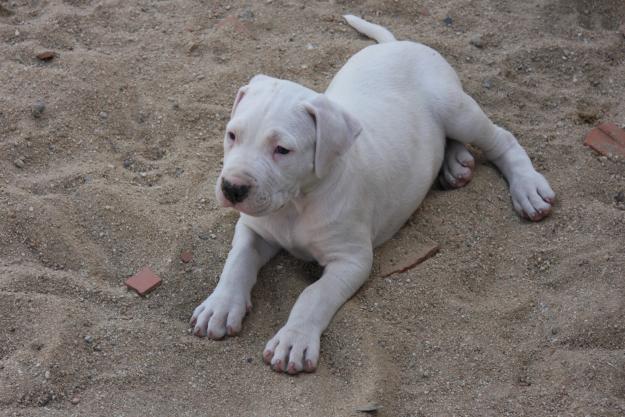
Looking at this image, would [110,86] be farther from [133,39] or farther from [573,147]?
[573,147]

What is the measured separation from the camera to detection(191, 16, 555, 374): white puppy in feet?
13.6

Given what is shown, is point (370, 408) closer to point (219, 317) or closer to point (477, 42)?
point (219, 317)

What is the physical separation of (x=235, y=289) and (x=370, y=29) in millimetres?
2877

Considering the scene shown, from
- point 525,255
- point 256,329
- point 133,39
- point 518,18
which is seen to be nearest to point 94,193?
point 256,329

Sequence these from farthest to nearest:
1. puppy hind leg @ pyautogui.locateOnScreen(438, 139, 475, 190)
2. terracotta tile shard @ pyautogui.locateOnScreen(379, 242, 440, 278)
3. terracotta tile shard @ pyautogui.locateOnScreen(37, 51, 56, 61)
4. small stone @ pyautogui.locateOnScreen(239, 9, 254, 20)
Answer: small stone @ pyautogui.locateOnScreen(239, 9, 254, 20), terracotta tile shard @ pyautogui.locateOnScreen(37, 51, 56, 61), puppy hind leg @ pyautogui.locateOnScreen(438, 139, 475, 190), terracotta tile shard @ pyautogui.locateOnScreen(379, 242, 440, 278)

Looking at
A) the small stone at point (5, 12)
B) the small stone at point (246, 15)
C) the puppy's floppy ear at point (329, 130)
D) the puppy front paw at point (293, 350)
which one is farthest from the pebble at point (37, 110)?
the puppy front paw at point (293, 350)

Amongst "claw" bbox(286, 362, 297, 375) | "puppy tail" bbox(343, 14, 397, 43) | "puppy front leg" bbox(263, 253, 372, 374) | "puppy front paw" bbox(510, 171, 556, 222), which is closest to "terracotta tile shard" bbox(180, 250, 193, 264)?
"puppy front leg" bbox(263, 253, 372, 374)

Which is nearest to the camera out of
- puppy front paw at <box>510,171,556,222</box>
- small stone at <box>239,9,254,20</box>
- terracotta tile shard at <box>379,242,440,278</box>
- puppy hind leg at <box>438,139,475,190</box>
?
terracotta tile shard at <box>379,242,440,278</box>

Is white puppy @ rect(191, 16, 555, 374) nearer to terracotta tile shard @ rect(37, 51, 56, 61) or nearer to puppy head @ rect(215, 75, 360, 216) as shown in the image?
puppy head @ rect(215, 75, 360, 216)

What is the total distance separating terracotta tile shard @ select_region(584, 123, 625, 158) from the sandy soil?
0.10m

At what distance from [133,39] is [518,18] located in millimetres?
3049

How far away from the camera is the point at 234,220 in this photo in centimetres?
521

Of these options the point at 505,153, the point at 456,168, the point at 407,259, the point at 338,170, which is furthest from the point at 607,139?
the point at 338,170

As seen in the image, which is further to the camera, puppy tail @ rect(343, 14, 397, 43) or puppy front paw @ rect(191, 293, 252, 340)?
puppy tail @ rect(343, 14, 397, 43)
